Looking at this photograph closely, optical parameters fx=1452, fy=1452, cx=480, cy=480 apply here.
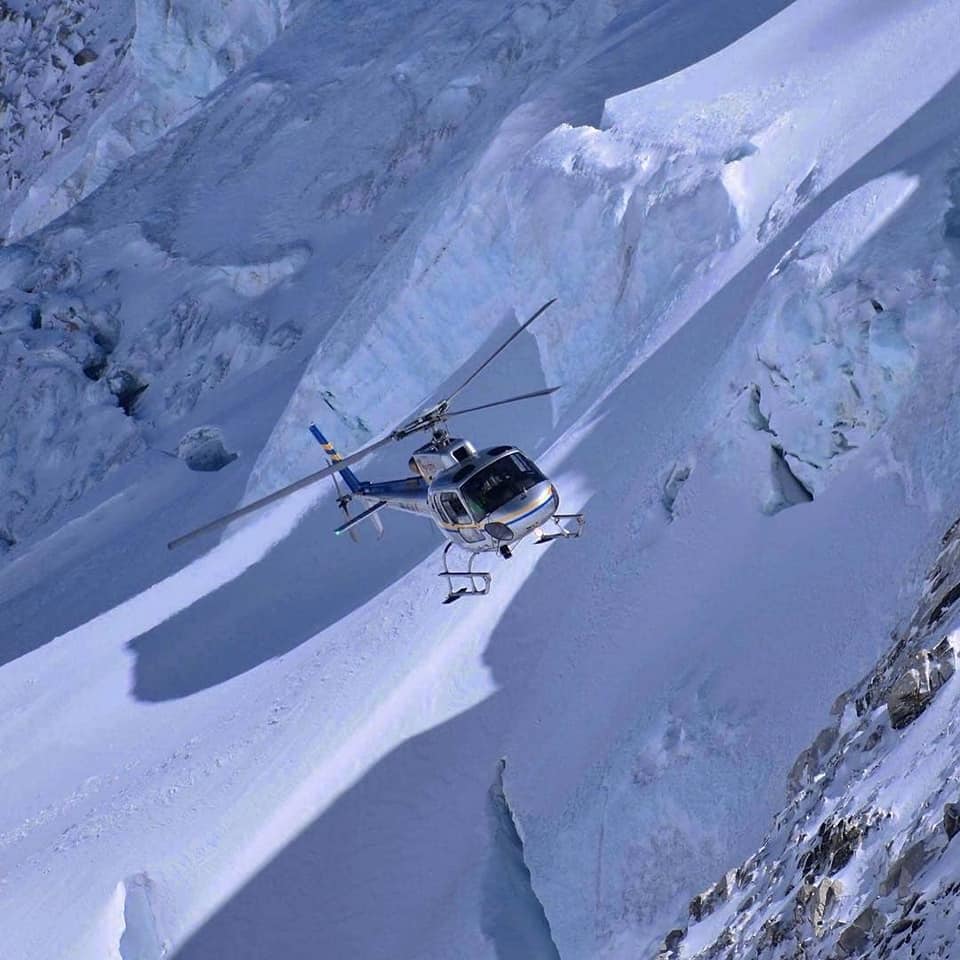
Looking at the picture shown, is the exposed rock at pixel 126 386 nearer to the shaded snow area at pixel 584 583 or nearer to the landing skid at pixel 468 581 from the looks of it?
the shaded snow area at pixel 584 583

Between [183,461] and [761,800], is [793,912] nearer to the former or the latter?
[761,800]

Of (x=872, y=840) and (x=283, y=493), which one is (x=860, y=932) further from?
(x=283, y=493)

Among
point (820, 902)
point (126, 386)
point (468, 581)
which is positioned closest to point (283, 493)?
point (468, 581)

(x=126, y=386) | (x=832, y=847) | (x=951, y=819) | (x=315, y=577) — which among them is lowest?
(x=315, y=577)

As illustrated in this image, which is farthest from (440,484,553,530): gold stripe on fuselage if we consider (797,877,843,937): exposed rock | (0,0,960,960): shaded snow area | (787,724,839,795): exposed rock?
(797,877,843,937): exposed rock

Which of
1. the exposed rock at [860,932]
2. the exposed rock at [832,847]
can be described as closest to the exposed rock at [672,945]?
the exposed rock at [832,847]

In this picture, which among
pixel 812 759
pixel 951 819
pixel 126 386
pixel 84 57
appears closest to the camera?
pixel 951 819
